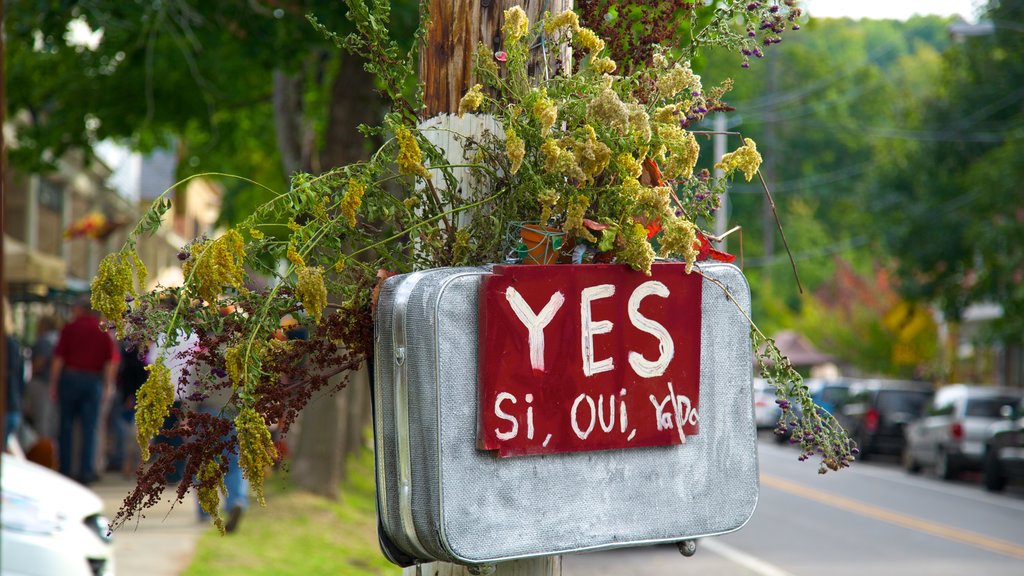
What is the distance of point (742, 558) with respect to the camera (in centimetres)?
1273

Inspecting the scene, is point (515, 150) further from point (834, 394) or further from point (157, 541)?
point (834, 394)

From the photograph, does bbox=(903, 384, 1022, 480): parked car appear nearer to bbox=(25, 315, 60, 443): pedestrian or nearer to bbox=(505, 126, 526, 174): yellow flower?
bbox=(25, 315, 60, 443): pedestrian

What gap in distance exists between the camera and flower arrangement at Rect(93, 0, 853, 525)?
255 cm

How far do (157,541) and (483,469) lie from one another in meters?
8.54

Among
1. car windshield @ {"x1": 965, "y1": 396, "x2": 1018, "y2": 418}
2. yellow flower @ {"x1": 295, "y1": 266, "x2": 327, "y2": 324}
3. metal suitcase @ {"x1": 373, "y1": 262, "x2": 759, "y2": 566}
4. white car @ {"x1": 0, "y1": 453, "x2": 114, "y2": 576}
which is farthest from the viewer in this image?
car windshield @ {"x1": 965, "y1": 396, "x2": 1018, "y2": 418}

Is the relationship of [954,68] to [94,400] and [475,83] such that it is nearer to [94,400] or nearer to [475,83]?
[94,400]

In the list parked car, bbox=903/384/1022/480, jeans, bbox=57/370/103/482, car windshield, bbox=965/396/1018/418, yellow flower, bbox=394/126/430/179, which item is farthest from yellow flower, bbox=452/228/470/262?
car windshield, bbox=965/396/1018/418

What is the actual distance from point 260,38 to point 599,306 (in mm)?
8571

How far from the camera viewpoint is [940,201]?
2753 centimetres

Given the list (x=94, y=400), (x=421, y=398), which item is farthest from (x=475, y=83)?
(x=94, y=400)

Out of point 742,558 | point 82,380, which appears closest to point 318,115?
point 82,380

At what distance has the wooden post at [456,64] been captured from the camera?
2842 mm

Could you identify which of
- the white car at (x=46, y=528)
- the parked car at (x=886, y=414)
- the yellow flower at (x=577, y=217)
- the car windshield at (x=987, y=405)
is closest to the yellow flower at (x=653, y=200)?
the yellow flower at (x=577, y=217)

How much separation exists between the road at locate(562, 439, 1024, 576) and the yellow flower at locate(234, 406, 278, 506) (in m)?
8.96
